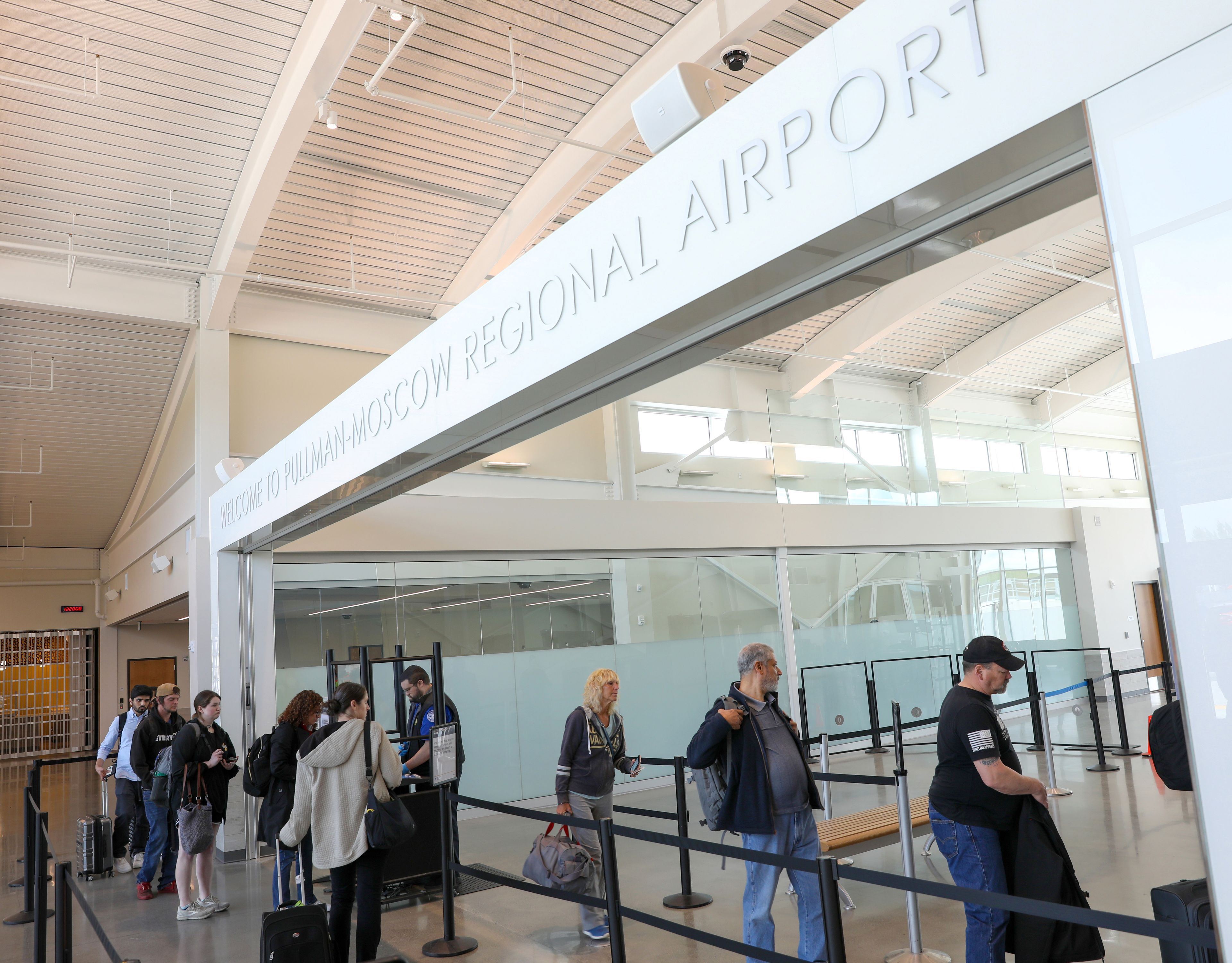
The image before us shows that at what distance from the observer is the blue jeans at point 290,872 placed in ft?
17.3

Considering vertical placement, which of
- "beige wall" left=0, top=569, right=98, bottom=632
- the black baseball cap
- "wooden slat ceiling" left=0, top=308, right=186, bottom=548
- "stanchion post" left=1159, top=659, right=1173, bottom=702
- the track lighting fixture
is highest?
the track lighting fixture

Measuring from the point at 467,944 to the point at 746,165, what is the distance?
174 inches

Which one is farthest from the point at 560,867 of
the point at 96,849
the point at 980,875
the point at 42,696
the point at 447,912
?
the point at 42,696

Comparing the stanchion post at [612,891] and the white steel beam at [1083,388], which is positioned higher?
the white steel beam at [1083,388]

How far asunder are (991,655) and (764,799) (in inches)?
44.2

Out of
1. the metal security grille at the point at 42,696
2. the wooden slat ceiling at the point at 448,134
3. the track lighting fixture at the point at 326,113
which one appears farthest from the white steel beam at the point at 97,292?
the metal security grille at the point at 42,696

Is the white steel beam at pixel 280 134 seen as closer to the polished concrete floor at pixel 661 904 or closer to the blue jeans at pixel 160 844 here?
the blue jeans at pixel 160 844

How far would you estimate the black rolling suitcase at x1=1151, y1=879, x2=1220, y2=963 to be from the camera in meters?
2.40

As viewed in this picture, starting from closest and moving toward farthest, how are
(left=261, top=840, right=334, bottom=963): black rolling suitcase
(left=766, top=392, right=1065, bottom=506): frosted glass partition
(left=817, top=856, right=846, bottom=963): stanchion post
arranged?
1. (left=817, top=856, right=846, bottom=963): stanchion post
2. (left=261, top=840, right=334, bottom=963): black rolling suitcase
3. (left=766, top=392, right=1065, bottom=506): frosted glass partition

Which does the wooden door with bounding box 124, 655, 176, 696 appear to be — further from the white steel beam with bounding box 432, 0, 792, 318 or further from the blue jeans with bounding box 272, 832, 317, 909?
the blue jeans with bounding box 272, 832, 317, 909

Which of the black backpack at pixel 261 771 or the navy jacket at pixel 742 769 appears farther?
the black backpack at pixel 261 771

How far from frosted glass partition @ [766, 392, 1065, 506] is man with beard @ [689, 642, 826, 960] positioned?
815 cm

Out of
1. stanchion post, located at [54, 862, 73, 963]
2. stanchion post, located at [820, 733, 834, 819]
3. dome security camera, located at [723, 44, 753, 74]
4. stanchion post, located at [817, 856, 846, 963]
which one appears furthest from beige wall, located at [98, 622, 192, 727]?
stanchion post, located at [817, 856, 846, 963]

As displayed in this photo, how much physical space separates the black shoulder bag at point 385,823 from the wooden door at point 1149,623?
14.2 meters
